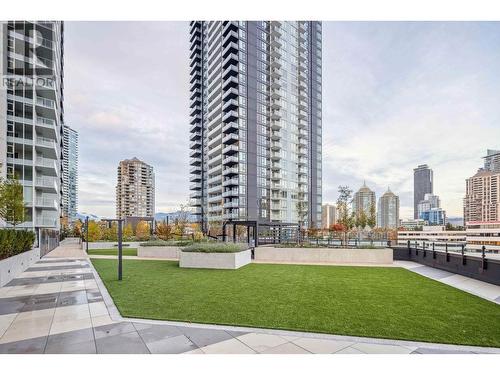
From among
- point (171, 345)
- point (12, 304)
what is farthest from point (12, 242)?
point (171, 345)

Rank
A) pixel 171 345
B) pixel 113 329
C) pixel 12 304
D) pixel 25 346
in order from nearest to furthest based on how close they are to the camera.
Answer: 1. pixel 171 345
2. pixel 25 346
3. pixel 113 329
4. pixel 12 304

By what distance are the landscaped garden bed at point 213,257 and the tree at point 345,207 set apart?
37.4 feet

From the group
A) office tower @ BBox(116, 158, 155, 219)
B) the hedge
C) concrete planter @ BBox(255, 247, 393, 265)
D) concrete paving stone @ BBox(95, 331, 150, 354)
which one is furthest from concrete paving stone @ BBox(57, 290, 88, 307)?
office tower @ BBox(116, 158, 155, 219)

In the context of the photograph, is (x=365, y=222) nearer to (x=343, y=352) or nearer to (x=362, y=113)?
(x=362, y=113)

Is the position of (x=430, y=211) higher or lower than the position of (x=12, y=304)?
lower

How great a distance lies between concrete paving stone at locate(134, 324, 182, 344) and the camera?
5.21 meters

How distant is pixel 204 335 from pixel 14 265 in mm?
12109

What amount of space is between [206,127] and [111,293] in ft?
254

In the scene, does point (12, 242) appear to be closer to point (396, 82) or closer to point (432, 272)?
point (432, 272)

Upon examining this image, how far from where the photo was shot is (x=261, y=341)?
508cm

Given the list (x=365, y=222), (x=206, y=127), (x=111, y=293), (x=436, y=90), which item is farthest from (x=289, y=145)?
(x=111, y=293)

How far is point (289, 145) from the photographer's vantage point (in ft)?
240

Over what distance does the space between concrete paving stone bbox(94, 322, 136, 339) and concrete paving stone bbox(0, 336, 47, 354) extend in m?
0.86

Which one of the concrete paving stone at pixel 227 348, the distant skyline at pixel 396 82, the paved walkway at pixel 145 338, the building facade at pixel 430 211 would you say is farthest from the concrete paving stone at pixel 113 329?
the building facade at pixel 430 211
